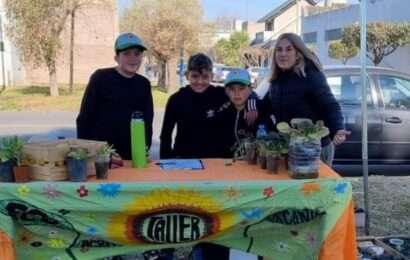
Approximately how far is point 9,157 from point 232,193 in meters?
1.03

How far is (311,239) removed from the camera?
8.13 ft

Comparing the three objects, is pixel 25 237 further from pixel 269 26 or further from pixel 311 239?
pixel 269 26

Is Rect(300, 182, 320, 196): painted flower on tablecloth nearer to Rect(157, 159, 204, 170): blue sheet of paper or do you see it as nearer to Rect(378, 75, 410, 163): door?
Rect(157, 159, 204, 170): blue sheet of paper

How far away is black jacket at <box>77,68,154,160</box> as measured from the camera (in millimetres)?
2887

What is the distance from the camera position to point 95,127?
2.92 meters

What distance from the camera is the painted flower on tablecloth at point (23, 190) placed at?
2.15 meters

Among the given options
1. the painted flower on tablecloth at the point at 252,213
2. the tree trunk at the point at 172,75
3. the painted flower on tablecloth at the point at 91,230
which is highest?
the tree trunk at the point at 172,75

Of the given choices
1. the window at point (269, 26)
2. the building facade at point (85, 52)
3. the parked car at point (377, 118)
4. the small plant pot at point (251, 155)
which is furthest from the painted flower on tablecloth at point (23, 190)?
the window at point (269, 26)

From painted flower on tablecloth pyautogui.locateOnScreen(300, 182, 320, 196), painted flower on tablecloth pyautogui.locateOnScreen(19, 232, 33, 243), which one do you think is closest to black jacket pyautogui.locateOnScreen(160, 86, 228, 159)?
painted flower on tablecloth pyautogui.locateOnScreen(300, 182, 320, 196)

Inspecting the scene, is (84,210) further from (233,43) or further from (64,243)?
(233,43)

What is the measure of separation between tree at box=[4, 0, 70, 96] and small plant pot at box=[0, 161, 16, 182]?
15.0m

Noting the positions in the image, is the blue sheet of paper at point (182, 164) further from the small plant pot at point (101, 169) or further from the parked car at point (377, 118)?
the parked car at point (377, 118)

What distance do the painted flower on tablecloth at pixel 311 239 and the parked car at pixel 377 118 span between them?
351 centimetres

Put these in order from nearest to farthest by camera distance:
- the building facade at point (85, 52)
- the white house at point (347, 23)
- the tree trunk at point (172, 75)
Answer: the tree trunk at point (172, 75) < the building facade at point (85, 52) < the white house at point (347, 23)
